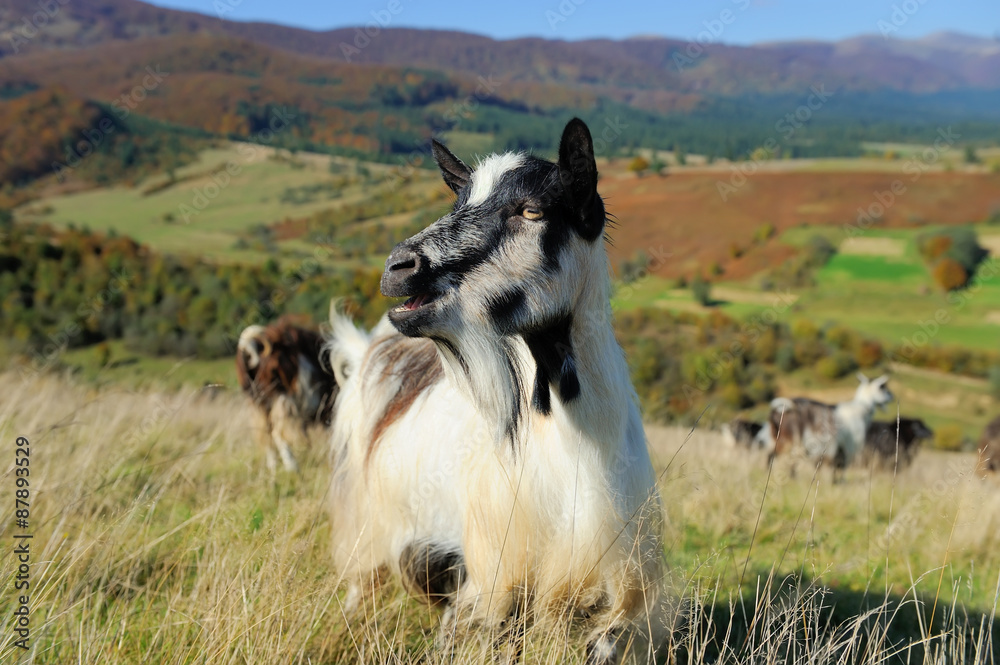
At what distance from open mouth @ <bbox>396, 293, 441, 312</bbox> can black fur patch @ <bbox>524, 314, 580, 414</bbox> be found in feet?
1.31

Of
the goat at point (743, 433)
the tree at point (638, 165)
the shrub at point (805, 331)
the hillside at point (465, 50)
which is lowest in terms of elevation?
the shrub at point (805, 331)

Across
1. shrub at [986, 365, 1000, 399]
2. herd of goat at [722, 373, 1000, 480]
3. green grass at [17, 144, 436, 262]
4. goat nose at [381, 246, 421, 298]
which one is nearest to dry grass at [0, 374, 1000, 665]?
goat nose at [381, 246, 421, 298]

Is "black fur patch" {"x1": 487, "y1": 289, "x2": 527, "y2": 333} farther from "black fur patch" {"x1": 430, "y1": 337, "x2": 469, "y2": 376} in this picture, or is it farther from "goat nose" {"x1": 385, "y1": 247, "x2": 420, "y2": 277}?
"goat nose" {"x1": 385, "y1": 247, "x2": 420, "y2": 277}

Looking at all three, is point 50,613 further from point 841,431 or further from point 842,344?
point 842,344

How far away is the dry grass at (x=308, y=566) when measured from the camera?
284cm

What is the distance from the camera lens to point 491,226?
2.51m

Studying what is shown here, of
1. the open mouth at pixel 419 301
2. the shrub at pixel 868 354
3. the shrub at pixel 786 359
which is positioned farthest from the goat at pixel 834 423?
the shrub at pixel 868 354

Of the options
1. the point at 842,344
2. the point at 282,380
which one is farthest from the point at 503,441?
the point at 842,344

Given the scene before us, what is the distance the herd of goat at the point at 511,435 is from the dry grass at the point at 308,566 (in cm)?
21

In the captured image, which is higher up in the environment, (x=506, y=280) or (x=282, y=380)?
(x=506, y=280)

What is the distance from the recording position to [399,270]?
236 cm

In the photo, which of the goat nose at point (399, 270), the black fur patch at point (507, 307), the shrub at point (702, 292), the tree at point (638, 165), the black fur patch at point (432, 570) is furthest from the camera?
the shrub at point (702, 292)

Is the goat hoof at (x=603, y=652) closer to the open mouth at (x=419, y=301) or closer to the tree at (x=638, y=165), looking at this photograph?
the open mouth at (x=419, y=301)

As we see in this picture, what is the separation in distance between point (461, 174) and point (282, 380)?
20.1ft
